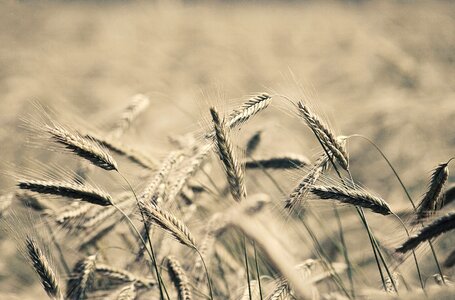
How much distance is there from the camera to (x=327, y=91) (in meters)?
5.78

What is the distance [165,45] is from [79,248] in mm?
4407

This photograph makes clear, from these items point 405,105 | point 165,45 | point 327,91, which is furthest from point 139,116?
point 165,45

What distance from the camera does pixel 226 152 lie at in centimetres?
156

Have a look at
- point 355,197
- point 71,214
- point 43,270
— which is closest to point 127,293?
point 43,270

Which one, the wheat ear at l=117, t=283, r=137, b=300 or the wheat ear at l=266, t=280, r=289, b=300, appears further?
the wheat ear at l=117, t=283, r=137, b=300

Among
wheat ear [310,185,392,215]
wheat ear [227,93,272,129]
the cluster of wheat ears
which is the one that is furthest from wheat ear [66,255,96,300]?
wheat ear [310,185,392,215]

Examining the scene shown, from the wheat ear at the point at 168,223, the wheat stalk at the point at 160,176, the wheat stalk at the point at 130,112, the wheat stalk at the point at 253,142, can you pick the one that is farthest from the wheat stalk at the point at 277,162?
the wheat ear at the point at 168,223

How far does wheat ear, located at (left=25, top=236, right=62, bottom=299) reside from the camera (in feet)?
5.25

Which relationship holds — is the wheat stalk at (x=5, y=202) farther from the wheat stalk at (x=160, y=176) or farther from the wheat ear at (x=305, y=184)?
the wheat ear at (x=305, y=184)

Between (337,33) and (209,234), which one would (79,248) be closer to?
(209,234)

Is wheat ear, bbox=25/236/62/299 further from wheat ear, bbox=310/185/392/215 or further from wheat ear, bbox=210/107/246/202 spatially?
wheat ear, bbox=310/185/392/215

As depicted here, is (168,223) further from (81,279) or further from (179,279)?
(81,279)

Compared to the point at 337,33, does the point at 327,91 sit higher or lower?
lower

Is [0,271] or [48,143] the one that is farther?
[0,271]
